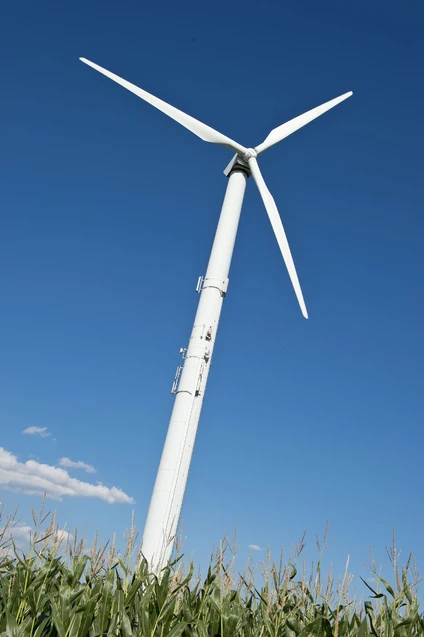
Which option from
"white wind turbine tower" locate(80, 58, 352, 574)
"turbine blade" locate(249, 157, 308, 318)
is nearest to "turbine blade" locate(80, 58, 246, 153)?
"white wind turbine tower" locate(80, 58, 352, 574)

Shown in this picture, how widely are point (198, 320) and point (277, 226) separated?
23.0ft

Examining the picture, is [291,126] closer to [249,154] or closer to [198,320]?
[249,154]

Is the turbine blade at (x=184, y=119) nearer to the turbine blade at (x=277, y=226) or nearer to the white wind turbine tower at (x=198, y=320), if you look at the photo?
the white wind turbine tower at (x=198, y=320)

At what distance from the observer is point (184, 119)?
30609 mm

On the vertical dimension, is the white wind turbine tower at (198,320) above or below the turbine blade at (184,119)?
below

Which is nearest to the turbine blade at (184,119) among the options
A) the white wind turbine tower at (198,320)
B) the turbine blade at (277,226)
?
the white wind turbine tower at (198,320)

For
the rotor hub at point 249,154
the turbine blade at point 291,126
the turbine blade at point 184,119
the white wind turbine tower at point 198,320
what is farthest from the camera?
the turbine blade at point 291,126

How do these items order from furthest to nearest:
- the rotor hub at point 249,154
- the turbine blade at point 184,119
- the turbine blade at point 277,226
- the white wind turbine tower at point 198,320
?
the turbine blade at point 184,119
the rotor hub at point 249,154
the turbine blade at point 277,226
the white wind turbine tower at point 198,320

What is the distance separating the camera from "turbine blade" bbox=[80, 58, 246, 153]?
30.3m

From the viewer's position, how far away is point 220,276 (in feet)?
82.7

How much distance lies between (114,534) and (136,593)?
1049 millimetres

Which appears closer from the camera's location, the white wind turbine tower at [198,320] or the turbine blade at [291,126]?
the white wind turbine tower at [198,320]

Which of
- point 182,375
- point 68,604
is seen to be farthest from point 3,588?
point 182,375

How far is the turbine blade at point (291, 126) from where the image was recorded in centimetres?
3097
